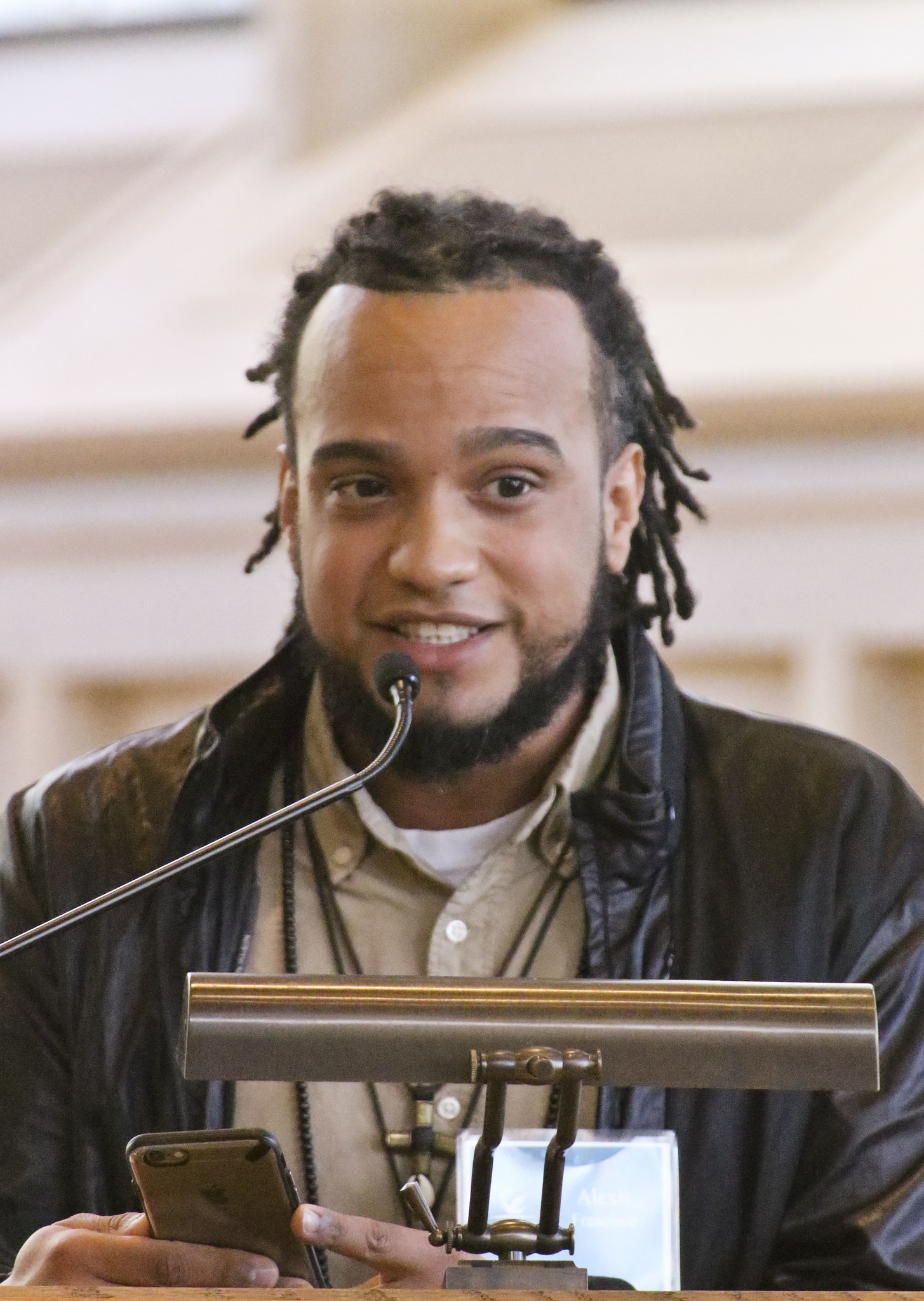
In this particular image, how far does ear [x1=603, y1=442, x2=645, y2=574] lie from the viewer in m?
1.87

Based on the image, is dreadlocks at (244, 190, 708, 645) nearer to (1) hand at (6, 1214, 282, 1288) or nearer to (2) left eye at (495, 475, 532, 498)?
(2) left eye at (495, 475, 532, 498)

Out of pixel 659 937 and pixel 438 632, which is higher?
pixel 438 632

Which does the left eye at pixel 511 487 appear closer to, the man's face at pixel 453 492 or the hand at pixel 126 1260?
the man's face at pixel 453 492

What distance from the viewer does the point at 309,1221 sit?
4.27 feet

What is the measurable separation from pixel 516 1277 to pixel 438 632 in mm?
693

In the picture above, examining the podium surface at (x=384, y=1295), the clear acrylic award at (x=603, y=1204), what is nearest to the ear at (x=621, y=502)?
the clear acrylic award at (x=603, y=1204)

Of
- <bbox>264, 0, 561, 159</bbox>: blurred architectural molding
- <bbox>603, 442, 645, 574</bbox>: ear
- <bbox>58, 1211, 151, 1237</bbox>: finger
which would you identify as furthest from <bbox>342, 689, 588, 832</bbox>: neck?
<bbox>264, 0, 561, 159</bbox>: blurred architectural molding

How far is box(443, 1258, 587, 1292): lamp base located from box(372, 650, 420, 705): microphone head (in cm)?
48

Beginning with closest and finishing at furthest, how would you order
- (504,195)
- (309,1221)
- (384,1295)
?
(384,1295) < (309,1221) < (504,195)

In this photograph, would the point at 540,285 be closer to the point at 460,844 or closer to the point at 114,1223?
the point at 460,844

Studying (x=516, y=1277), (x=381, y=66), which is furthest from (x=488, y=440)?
(x=381, y=66)

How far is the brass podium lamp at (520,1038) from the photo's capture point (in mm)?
1116

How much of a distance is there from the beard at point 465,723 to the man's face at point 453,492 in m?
0.01

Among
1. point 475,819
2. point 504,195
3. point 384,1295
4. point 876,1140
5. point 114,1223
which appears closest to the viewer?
point 384,1295
